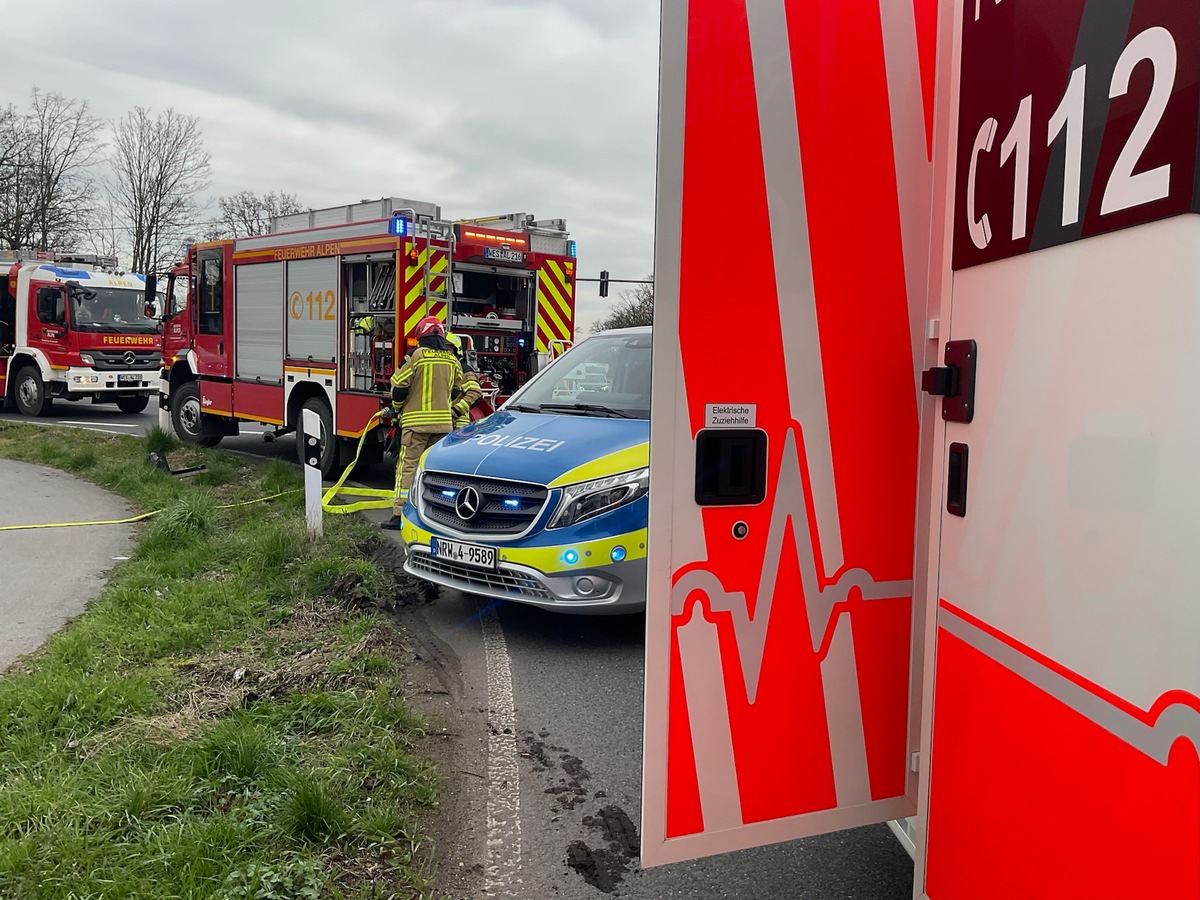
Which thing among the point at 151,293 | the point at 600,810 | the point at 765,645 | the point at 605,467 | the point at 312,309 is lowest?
the point at 600,810

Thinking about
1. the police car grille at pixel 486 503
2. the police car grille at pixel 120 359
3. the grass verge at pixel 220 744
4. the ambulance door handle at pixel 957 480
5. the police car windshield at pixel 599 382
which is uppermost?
the police car grille at pixel 120 359

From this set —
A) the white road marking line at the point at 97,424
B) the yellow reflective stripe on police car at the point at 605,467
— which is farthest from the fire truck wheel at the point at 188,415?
the yellow reflective stripe on police car at the point at 605,467

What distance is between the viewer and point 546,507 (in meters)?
4.90

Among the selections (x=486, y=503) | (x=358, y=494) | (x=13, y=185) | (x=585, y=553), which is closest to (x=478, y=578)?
(x=486, y=503)

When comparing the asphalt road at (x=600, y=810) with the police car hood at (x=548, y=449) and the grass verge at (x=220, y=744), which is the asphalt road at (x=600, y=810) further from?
the police car hood at (x=548, y=449)

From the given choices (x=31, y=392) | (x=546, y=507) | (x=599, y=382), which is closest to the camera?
(x=546, y=507)

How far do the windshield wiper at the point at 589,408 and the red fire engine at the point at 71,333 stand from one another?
14145mm

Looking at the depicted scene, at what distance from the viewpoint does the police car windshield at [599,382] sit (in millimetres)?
5734

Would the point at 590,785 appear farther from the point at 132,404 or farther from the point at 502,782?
the point at 132,404

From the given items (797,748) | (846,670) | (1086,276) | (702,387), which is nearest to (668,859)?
(797,748)

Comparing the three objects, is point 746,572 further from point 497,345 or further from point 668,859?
point 497,345

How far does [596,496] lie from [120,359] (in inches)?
653

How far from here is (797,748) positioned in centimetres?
224

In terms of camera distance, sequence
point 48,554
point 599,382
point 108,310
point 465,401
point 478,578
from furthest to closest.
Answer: point 108,310 → point 465,401 → point 48,554 → point 599,382 → point 478,578
